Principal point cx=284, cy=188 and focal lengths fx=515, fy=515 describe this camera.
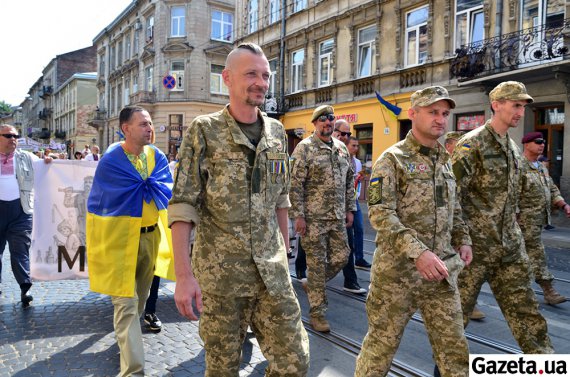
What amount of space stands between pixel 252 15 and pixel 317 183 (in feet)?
86.4

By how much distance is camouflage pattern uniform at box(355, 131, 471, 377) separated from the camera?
2.98 metres

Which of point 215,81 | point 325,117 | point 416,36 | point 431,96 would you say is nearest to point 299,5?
point 416,36

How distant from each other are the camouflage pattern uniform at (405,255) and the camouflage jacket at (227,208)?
0.74 metres

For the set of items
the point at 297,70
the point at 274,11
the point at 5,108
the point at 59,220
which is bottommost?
the point at 59,220

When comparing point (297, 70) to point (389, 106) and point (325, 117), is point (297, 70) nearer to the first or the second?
point (389, 106)

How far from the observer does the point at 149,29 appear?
40094 mm

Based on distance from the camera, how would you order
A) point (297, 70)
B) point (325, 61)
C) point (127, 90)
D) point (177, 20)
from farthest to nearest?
point (127, 90) → point (177, 20) → point (297, 70) → point (325, 61)

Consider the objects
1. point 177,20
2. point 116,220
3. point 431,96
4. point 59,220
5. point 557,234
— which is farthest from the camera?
point 177,20

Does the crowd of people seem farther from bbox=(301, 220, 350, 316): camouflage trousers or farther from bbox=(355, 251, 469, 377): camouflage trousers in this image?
bbox=(301, 220, 350, 316): camouflage trousers

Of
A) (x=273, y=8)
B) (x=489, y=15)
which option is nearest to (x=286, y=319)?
(x=489, y=15)

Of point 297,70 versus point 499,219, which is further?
point 297,70

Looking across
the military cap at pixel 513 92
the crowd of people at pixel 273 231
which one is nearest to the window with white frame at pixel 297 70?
the crowd of people at pixel 273 231

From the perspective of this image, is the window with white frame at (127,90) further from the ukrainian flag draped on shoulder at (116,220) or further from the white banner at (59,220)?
the ukrainian flag draped on shoulder at (116,220)

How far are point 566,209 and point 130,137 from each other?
4.57 m
